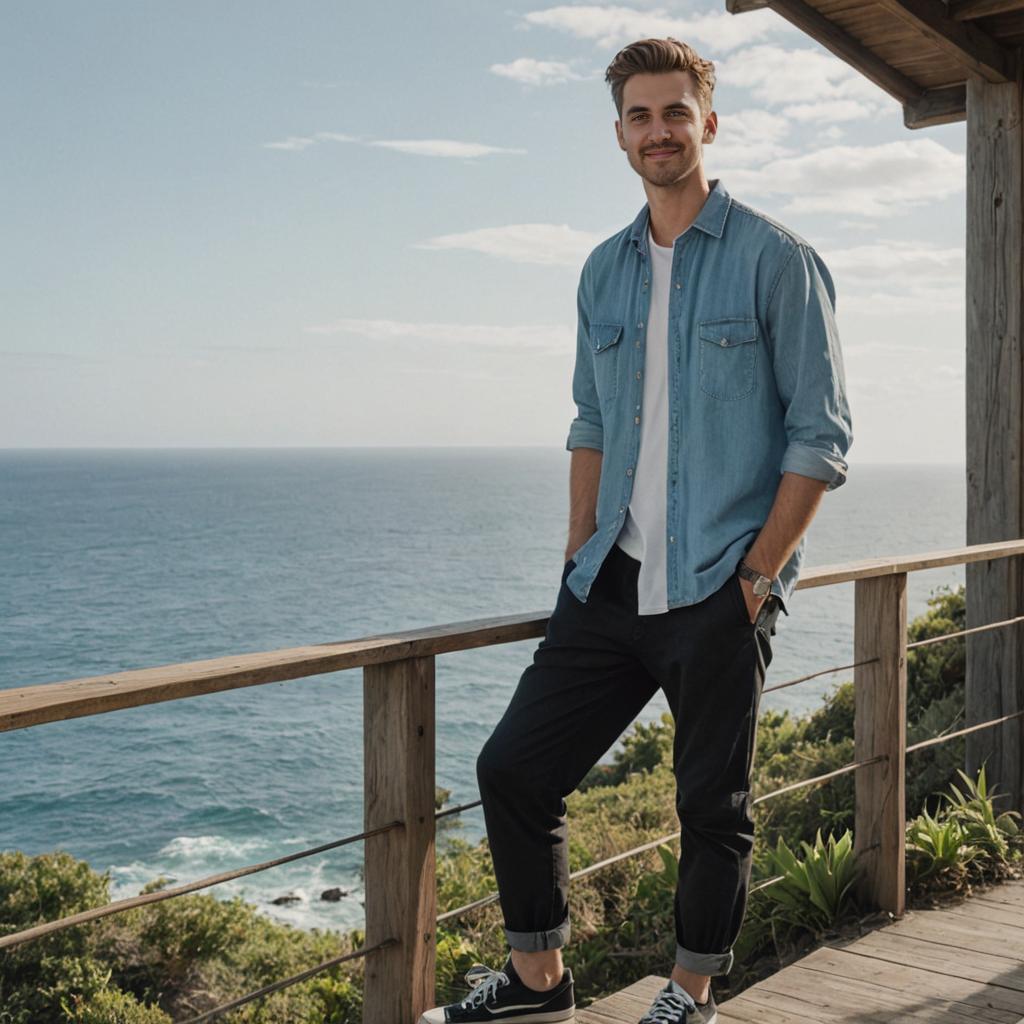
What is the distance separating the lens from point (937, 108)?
4598 mm

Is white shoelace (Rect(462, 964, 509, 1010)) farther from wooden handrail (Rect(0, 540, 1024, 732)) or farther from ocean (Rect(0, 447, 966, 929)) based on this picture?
ocean (Rect(0, 447, 966, 929))

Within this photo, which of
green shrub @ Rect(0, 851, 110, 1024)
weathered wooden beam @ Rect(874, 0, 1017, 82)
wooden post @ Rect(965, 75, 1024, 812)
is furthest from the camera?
green shrub @ Rect(0, 851, 110, 1024)

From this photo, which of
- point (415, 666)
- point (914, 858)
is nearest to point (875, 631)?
point (914, 858)

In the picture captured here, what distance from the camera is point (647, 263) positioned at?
2.14 m

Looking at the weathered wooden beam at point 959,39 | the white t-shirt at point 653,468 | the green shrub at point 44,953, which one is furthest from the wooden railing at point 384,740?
the green shrub at point 44,953

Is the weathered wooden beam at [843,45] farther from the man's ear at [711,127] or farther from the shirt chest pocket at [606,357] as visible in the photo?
the shirt chest pocket at [606,357]

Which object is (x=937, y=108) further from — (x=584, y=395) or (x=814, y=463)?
(x=814, y=463)

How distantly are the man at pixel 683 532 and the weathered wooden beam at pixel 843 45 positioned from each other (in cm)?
197

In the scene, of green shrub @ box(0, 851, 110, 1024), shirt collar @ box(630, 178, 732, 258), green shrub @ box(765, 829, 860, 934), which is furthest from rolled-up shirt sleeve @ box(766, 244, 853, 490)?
green shrub @ box(0, 851, 110, 1024)

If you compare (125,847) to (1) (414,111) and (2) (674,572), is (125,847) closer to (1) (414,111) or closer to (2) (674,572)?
(2) (674,572)

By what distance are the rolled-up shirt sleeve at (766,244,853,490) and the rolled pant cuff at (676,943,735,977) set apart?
2.73 feet

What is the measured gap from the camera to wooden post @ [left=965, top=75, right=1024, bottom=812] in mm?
4176

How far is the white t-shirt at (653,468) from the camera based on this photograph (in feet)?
6.68

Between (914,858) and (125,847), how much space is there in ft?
76.1
